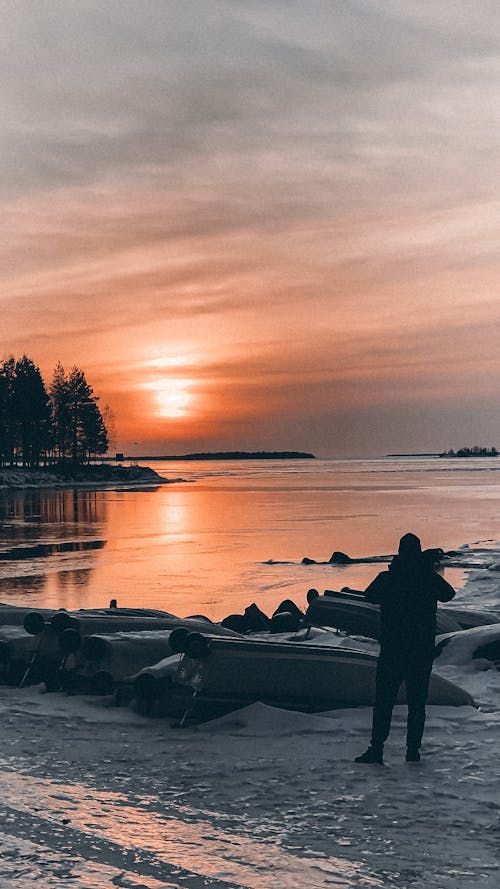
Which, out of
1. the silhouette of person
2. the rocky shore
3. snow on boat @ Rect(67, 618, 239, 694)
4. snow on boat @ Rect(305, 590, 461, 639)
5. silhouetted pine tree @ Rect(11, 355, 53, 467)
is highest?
silhouetted pine tree @ Rect(11, 355, 53, 467)

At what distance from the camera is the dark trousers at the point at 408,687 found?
7.64m

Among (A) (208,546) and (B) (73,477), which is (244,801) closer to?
(A) (208,546)

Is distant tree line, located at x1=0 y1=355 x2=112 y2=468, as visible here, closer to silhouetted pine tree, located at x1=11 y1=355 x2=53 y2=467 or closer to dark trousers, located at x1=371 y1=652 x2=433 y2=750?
silhouetted pine tree, located at x1=11 y1=355 x2=53 y2=467

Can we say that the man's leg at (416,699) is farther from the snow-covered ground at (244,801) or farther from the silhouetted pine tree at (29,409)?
the silhouetted pine tree at (29,409)

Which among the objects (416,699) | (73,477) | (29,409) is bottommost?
(416,699)

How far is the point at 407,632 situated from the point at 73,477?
112 m

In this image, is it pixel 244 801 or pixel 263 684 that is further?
pixel 263 684

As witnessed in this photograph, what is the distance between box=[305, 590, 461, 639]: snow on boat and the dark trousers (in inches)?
310

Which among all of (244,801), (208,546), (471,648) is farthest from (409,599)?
(208,546)

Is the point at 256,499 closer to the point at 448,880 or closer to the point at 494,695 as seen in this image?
the point at 494,695

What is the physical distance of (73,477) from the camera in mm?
116250

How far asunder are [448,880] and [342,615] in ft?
36.0

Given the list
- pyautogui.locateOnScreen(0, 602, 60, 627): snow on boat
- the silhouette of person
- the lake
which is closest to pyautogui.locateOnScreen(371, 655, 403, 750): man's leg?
the silhouette of person

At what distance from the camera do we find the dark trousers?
301 inches
